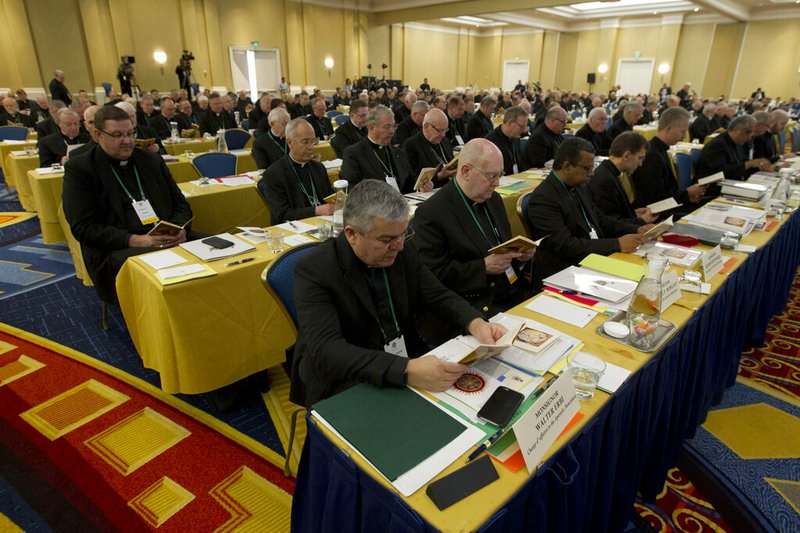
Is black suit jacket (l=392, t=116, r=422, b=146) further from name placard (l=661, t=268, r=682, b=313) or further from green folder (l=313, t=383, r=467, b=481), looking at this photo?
green folder (l=313, t=383, r=467, b=481)

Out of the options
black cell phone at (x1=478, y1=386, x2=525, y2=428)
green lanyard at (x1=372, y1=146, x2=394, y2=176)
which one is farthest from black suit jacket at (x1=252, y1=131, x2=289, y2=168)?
black cell phone at (x1=478, y1=386, x2=525, y2=428)

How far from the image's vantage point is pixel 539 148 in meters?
5.59

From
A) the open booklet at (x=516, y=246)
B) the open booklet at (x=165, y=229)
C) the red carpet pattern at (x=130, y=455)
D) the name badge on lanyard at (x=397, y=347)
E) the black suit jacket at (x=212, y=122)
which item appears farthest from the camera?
the black suit jacket at (x=212, y=122)

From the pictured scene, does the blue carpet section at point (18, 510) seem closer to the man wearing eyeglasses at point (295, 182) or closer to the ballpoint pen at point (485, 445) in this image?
the ballpoint pen at point (485, 445)

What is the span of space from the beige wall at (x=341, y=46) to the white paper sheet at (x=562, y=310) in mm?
16263

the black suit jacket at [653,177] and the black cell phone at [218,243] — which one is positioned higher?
the black suit jacket at [653,177]

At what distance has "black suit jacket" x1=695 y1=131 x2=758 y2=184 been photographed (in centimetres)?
493

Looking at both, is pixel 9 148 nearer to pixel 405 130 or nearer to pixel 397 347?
pixel 405 130

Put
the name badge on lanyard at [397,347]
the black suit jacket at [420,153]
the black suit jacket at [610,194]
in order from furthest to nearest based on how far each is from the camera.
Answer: the black suit jacket at [420,153], the black suit jacket at [610,194], the name badge on lanyard at [397,347]

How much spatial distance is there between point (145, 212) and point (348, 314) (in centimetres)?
227

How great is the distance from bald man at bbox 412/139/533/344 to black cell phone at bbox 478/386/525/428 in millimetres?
→ 941

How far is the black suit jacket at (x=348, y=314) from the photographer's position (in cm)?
145

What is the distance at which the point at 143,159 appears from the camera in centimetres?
326

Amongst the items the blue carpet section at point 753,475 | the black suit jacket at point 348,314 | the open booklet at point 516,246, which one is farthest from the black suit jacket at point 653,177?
the black suit jacket at point 348,314
